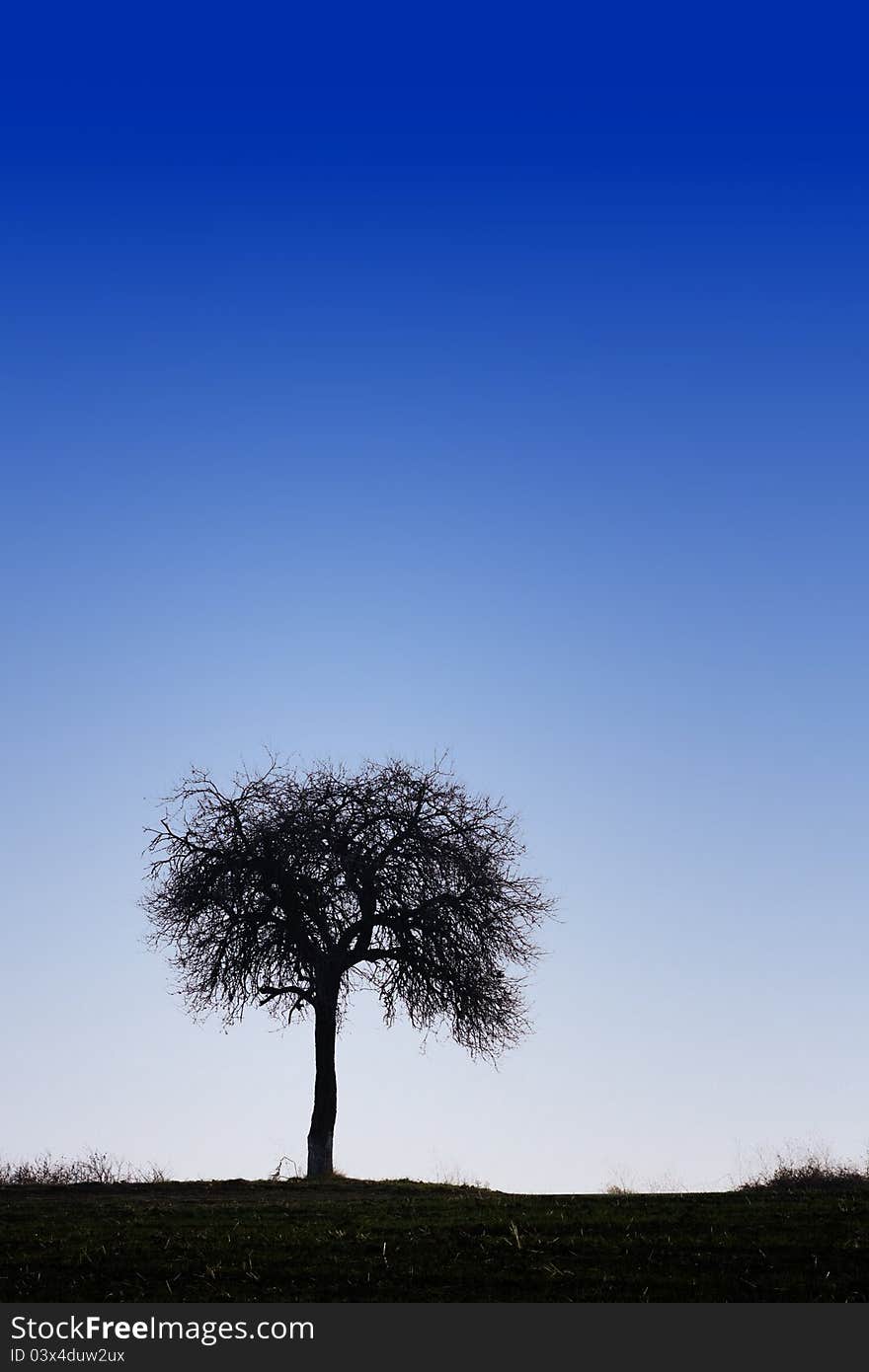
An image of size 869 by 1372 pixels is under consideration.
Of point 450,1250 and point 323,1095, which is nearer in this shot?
point 450,1250

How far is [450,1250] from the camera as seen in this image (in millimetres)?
17109

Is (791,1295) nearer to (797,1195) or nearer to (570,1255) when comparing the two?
(570,1255)

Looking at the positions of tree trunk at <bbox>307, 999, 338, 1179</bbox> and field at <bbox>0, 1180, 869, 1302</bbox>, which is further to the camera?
tree trunk at <bbox>307, 999, 338, 1179</bbox>

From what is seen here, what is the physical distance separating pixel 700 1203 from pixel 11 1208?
12380 millimetres

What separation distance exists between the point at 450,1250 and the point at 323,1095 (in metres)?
15.5

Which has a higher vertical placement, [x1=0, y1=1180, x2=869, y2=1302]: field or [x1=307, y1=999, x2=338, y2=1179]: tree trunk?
[x1=307, y1=999, x2=338, y2=1179]: tree trunk

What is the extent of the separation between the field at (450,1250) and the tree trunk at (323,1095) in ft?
26.8

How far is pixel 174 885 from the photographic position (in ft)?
113

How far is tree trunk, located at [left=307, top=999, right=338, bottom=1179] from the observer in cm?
3173

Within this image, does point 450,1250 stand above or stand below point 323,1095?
below

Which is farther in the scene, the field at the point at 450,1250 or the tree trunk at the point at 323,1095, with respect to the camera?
the tree trunk at the point at 323,1095

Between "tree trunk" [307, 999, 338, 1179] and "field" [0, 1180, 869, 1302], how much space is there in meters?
8.16

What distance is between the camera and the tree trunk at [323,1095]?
104 feet
